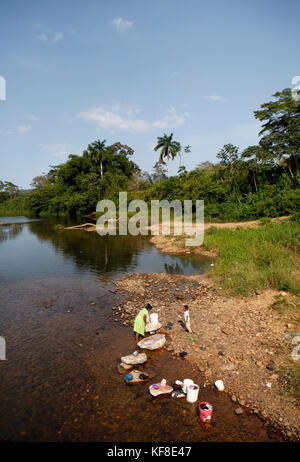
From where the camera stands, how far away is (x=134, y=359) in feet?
23.8

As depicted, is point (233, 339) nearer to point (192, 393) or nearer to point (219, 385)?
point (219, 385)

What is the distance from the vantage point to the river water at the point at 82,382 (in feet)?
17.4

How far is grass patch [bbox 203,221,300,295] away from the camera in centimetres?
1080

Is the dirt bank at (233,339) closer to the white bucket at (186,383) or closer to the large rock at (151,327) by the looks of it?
the large rock at (151,327)

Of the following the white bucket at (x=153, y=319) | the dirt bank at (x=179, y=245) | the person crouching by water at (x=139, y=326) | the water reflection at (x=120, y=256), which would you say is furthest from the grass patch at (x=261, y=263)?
the person crouching by water at (x=139, y=326)

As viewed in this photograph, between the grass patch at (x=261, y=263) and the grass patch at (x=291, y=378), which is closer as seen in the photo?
the grass patch at (x=291, y=378)

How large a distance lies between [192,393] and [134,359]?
6.64 ft

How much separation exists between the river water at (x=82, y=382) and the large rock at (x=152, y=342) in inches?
9.7

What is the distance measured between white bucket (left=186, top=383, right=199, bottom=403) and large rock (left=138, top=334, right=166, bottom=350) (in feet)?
7.11

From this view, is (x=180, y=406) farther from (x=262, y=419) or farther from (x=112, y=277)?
(x=112, y=277)

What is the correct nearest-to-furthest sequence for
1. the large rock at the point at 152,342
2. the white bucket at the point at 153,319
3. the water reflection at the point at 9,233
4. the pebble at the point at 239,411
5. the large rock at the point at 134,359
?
the pebble at the point at 239,411
the large rock at the point at 134,359
the large rock at the point at 152,342
the white bucket at the point at 153,319
the water reflection at the point at 9,233

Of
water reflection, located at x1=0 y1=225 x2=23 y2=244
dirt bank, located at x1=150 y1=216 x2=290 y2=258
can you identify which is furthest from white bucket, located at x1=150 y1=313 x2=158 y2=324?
water reflection, located at x1=0 y1=225 x2=23 y2=244

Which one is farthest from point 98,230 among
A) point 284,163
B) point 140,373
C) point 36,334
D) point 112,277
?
point 140,373

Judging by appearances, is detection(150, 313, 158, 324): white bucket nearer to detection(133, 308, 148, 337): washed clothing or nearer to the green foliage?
detection(133, 308, 148, 337): washed clothing
